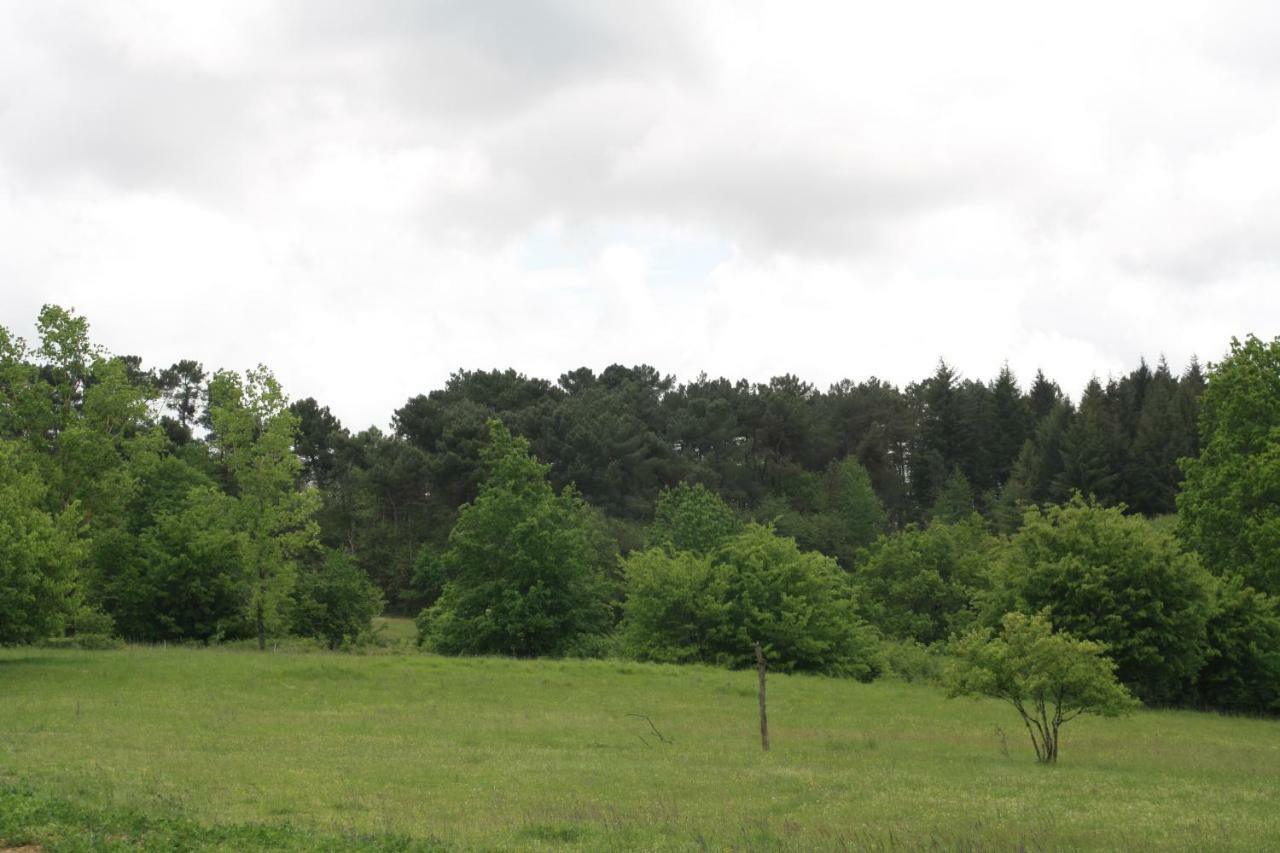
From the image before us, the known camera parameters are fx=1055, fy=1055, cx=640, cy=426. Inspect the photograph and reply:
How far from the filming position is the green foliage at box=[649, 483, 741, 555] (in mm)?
70500

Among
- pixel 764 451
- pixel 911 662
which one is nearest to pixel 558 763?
pixel 911 662

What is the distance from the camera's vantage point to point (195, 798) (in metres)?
16.2

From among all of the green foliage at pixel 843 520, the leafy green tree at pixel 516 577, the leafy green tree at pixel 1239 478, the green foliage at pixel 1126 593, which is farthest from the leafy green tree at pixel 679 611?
the green foliage at pixel 843 520

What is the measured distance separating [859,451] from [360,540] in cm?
5222

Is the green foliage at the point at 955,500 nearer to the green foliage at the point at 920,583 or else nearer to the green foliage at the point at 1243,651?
the green foliage at the point at 920,583

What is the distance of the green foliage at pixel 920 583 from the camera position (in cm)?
6450

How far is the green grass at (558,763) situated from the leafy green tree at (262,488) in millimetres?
3927

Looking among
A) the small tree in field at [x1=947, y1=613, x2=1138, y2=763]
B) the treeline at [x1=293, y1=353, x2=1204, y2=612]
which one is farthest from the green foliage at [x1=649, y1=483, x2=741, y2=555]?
the small tree in field at [x1=947, y1=613, x2=1138, y2=763]

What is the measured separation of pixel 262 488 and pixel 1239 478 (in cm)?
4406

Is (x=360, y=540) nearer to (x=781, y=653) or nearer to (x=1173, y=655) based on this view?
(x=781, y=653)

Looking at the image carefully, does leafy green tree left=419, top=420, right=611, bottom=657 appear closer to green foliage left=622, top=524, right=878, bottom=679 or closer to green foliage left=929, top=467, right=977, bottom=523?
green foliage left=622, top=524, right=878, bottom=679

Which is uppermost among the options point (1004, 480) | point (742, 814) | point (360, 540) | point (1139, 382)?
point (1139, 382)

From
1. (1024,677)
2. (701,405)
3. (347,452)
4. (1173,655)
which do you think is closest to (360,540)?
(347,452)

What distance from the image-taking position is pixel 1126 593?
1718 inches
